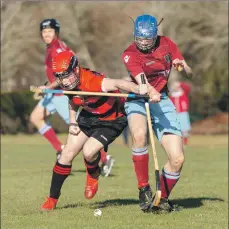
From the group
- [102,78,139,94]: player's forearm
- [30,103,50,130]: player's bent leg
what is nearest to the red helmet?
[102,78,139,94]: player's forearm

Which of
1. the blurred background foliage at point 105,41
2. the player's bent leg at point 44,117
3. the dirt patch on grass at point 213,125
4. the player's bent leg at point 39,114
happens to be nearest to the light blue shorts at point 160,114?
the player's bent leg at point 44,117

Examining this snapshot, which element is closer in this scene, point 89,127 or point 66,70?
point 66,70

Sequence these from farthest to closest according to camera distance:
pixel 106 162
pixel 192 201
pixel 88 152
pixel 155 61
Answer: pixel 106 162 → pixel 192 201 → pixel 88 152 → pixel 155 61

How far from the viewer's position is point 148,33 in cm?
923

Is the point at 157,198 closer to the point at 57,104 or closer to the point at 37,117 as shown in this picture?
the point at 57,104

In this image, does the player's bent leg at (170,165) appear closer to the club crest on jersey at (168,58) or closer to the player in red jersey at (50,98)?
the club crest on jersey at (168,58)

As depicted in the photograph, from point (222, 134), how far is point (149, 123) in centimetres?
2680

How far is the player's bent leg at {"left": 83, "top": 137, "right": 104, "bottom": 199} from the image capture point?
9812mm

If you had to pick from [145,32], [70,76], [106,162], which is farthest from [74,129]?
[106,162]

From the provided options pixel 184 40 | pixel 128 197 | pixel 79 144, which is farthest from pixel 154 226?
pixel 184 40

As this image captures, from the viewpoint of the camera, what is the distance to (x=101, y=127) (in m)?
9.94

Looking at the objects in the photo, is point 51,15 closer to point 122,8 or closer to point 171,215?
point 122,8

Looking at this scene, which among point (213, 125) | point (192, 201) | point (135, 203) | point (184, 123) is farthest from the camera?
point (213, 125)

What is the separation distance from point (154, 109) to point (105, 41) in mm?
41427
